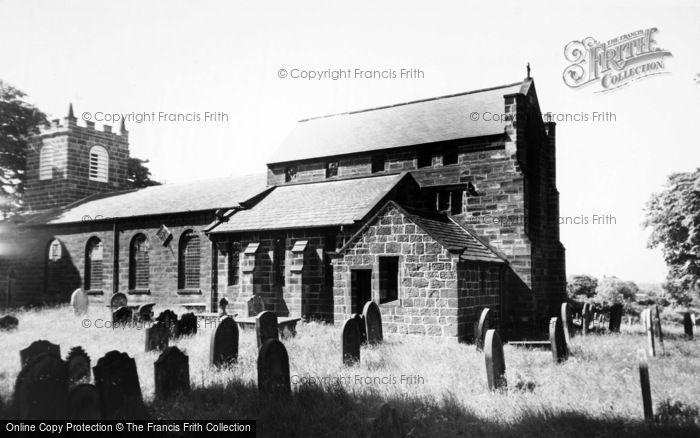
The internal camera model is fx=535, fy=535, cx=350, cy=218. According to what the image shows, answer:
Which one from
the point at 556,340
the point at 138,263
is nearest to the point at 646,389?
the point at 556,340

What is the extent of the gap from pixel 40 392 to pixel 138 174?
151 ft

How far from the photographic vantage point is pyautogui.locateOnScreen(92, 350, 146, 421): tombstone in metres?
7.27

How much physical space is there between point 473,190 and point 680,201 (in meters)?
12.2

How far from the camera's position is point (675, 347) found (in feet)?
47.9

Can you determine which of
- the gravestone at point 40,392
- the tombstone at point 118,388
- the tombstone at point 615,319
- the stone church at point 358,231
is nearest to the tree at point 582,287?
the stone church at point 358,231

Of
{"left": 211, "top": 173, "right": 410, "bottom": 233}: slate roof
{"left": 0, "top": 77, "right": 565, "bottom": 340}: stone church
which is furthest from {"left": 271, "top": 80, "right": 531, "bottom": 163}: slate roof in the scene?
{"left": 211, "top": 173, "right": 410, "bottom": 233}: slate roof

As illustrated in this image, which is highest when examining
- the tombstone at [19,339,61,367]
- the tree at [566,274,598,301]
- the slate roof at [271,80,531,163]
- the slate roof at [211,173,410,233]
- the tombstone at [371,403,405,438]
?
the slate roof at [271,80,531,163]

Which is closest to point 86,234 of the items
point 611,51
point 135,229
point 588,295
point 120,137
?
point 135,229

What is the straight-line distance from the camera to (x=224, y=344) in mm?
11375

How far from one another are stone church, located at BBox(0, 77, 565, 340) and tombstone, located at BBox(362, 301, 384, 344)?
2.29 meters

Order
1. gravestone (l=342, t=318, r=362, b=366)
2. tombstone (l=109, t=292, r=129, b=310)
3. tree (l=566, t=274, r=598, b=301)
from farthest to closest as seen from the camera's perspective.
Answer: tree (l=566, t=274, r=598, b=301) → tombstone (l=109, t=292, r=129, b=310) → gravestone (l=342, t=318, r=362, b=366)

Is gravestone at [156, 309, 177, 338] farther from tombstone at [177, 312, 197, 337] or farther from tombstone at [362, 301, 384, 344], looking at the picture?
tombstone at [362, 301, 384, 344]

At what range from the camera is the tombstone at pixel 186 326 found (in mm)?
16297

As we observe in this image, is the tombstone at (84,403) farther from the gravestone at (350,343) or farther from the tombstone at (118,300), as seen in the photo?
the tombstone at (118,300)
